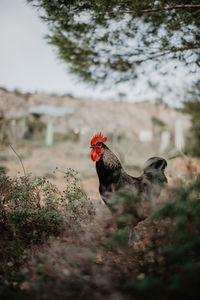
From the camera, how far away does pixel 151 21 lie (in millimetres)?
4117

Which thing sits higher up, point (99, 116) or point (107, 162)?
point (99, 116)

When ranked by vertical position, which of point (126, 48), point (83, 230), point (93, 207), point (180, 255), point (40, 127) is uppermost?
point (40, 127)

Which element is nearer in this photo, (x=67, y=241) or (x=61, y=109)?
(x=67, y=241)

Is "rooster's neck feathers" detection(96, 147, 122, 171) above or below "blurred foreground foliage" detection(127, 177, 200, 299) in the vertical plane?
above

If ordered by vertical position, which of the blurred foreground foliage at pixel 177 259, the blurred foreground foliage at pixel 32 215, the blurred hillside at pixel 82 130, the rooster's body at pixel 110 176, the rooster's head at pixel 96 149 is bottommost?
the blurred foreground foliage at pixel 177 259

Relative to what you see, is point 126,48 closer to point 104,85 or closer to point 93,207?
point 104,85

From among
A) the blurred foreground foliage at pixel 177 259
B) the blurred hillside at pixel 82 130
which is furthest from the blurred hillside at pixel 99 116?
the blurred foreground foliage at pixel 177 259

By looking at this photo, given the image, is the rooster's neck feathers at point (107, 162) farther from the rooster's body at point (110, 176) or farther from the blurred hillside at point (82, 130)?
the blurred hillside at point (82, 130)

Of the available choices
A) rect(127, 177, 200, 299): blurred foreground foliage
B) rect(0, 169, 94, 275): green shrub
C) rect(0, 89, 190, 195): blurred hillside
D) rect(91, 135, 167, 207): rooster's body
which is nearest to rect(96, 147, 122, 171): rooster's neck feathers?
rect(91, 135, 167, 207): rooster's body

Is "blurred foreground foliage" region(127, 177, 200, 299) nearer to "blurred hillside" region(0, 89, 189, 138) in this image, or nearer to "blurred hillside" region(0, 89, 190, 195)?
"blurred hillside" region(0, 89, 190, 195)

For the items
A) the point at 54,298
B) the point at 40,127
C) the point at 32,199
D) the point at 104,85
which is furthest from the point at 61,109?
the point at 54,298

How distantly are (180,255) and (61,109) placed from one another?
776 inches

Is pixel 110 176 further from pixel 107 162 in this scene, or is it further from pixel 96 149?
pixel 96 149

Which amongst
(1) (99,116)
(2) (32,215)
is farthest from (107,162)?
(1) (99,116)
